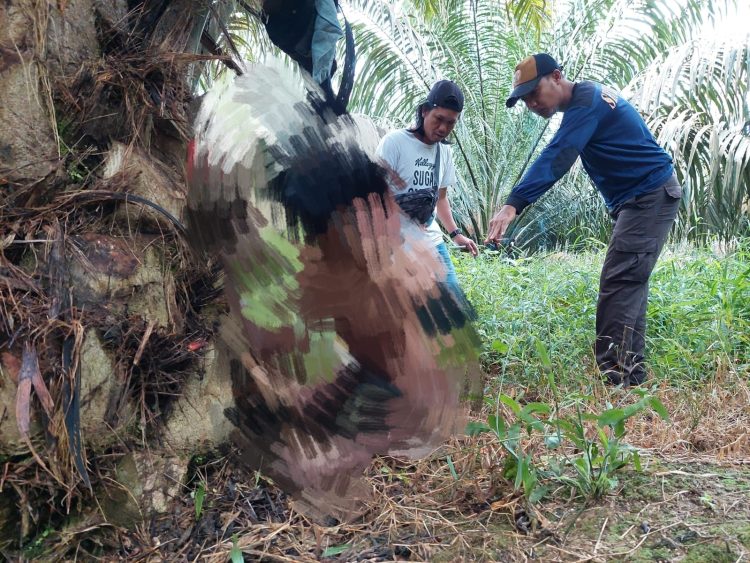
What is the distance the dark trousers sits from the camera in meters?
2.62

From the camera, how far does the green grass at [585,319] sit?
2.51 m

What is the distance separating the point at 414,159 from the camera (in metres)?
2.49

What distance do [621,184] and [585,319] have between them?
733 mm

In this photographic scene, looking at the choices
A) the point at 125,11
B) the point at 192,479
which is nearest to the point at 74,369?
the point at 192,479

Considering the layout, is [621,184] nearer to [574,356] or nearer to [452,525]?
[574,356]

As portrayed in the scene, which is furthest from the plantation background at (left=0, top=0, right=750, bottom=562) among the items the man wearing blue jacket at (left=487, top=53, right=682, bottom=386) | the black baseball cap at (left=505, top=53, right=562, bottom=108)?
the black baseball cap at (left=505, top=53, right=562, bottom=108)

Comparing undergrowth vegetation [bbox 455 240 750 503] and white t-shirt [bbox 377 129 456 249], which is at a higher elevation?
white t-shirt [bbox 377 129 456 249]

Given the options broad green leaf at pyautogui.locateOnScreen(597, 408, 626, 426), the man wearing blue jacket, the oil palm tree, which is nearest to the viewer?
broad green leaf at pyautogui.locateOnScreen(597, 408, 626, 426)

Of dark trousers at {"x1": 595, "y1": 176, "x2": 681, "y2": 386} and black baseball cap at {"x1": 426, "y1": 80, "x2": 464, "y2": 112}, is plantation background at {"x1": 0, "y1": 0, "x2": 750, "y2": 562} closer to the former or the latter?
dark trousers at {"x1": 595, "y1": 176, "x2": 681, "y2": 386}

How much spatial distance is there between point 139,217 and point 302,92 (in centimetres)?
59

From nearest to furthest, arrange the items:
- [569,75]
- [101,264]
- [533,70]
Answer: [101,264], [533,70], [569,75]

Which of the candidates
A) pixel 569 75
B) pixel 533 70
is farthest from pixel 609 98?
pixel 569 75

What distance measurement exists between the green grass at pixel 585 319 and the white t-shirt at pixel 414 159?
2.10 feet

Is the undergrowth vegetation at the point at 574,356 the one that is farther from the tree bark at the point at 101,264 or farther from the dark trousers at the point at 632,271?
the tree bark at the point at 101,264
